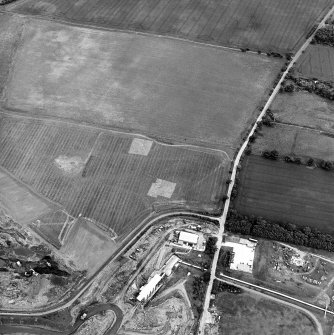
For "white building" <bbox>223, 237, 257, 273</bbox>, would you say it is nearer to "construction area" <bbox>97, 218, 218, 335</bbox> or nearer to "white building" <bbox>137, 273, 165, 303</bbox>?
"construction area" <bbox>97, 218, 218, 335</bbox>

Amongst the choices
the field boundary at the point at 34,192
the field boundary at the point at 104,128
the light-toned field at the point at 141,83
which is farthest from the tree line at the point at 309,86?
the field boundary at the point at 34,192

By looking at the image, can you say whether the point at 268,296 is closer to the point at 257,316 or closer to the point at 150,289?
the point at 257,316

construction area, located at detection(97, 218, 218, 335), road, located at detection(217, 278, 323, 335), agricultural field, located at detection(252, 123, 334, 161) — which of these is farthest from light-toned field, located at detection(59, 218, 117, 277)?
agricultural field, located at detection(252, 123, 334, 161)

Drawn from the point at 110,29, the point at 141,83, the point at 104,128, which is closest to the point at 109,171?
the point at 104,128

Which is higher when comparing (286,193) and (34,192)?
(286,193)

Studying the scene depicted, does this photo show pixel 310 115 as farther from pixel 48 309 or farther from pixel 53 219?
pixel 48 309

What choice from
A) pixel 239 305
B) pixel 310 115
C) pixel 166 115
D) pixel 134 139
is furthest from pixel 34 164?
pixel 310 115
